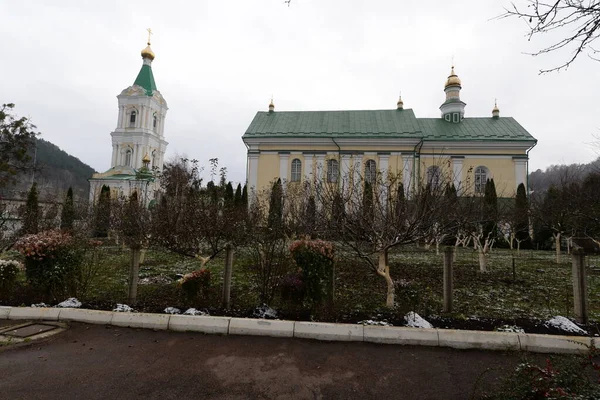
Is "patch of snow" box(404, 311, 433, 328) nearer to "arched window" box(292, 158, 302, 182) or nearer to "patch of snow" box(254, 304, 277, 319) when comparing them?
"patch of snow" box(254, 304, 277, 319)

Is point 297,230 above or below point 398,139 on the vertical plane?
below

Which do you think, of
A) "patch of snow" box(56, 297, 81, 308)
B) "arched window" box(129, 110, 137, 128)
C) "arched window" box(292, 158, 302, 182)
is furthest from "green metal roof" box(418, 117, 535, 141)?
"arched window" box(129, 110, 137, 128)

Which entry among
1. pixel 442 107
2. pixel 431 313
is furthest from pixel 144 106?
pixel 431 313

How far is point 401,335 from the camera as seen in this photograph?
4508mm

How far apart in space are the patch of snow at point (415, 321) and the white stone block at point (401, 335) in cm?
36

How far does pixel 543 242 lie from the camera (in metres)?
22.4

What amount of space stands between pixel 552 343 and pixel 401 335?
1.98m

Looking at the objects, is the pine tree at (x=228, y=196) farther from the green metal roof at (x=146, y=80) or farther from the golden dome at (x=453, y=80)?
the green metal roof at (x=146, y=80)

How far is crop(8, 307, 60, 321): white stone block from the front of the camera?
5.16 m

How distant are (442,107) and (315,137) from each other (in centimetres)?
1414

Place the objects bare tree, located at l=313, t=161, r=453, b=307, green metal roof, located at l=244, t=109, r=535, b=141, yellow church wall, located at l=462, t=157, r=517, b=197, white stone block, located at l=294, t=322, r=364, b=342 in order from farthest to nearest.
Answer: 1. green metal roof, located at l=244, t=109, r=535, b=141
2. yellow church wall, located at l=462, t=157, r=517, b=197
3. bare tree, located at l=313, t=161, r=453, b=307
4. white stone block, located at l=294, t=322, r=364, b=342

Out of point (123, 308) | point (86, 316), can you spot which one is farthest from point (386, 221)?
point (86, 316)

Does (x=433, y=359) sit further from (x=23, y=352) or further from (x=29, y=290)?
(x=29, y=290)

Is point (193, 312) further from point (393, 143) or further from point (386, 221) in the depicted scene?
point (393, 143)
